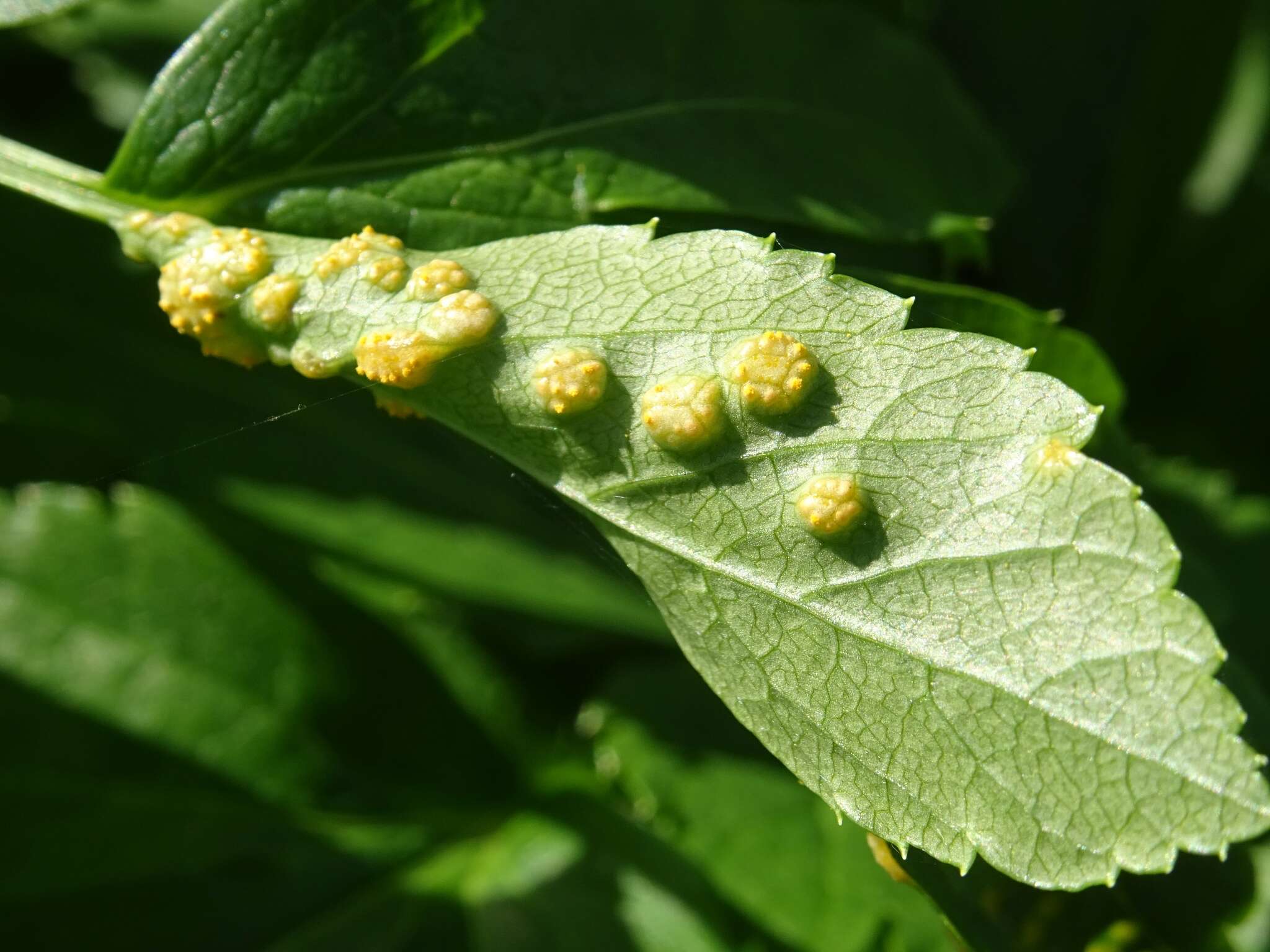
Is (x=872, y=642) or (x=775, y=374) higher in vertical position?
(x=775, y=374)

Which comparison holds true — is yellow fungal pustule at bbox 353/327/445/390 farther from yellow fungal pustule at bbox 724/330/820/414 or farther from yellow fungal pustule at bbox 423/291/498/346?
yellow fungal pustule at bbox 724/330/820/414

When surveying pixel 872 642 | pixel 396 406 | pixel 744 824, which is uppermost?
pixel 396 406

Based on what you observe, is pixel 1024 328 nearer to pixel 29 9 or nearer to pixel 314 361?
pixel 314 361

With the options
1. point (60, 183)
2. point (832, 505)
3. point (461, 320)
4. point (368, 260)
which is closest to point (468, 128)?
point (368, 260)

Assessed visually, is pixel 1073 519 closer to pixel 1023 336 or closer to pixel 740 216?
pixel 1023 336

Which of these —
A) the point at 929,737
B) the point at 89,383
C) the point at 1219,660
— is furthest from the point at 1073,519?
the point at 89,383
